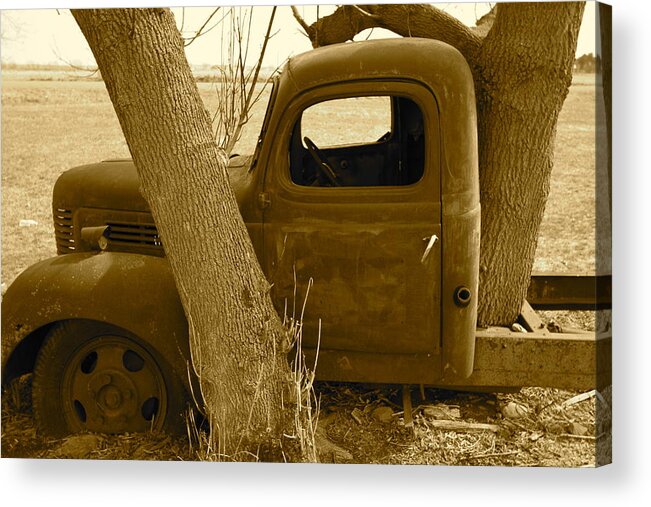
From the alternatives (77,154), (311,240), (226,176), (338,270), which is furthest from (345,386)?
(77,154)

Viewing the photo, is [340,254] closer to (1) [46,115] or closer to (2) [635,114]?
(2) [635,114]

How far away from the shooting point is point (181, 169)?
349cm

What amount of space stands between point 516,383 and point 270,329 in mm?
1023

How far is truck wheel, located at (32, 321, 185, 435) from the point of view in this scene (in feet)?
12.6

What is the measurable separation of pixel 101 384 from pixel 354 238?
126 centimetres

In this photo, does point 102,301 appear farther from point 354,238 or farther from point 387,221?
point 387,221

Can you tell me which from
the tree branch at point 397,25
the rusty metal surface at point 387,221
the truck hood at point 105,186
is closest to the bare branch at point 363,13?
the tree branch at point 397,25

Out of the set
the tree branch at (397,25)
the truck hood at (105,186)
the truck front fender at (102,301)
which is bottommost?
the truck front fender at (102,301)

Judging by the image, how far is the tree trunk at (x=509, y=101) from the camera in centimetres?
379

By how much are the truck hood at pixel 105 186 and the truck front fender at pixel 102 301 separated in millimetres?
276

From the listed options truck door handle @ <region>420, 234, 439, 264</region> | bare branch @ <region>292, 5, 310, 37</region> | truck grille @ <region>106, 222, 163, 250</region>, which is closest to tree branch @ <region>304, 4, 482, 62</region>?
bare branch @ <region>292, 5, 310, 37</region>

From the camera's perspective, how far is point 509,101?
3.84m

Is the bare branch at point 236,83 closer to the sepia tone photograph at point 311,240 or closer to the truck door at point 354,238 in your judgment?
the sepia tone photograph at point 311,240

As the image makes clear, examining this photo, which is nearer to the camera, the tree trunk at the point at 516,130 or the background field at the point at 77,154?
the tree trunk at the point at 516,130
